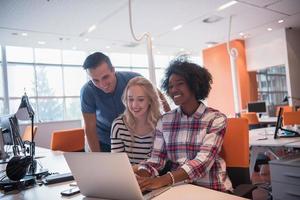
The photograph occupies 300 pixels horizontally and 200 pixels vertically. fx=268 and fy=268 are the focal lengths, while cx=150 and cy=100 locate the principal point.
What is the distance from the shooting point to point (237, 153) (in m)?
1.56

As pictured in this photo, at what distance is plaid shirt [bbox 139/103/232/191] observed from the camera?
4.26 ft

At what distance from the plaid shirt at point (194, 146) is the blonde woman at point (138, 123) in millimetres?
129

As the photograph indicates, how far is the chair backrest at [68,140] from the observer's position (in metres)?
3.35

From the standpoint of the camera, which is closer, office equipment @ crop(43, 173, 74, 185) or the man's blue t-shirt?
office equipment @ crop(43, 173, 74, 185)

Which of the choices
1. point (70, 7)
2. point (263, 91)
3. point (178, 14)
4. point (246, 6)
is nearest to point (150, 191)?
point (70, 7)

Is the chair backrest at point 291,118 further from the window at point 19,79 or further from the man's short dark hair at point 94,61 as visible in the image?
the window at point 19,79

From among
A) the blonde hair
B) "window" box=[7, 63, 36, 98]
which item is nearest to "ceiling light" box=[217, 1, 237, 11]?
the blonde hair

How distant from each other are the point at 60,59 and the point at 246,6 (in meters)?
5.69

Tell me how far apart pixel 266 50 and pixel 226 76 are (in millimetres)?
1494

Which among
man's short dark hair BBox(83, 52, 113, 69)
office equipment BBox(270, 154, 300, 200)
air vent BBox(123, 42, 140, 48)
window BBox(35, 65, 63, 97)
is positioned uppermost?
air vent BBox(123, 42, 140, 48)

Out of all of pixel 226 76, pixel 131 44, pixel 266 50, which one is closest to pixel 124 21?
pixel 131 44

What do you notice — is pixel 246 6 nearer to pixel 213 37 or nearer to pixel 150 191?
pixel 213 37

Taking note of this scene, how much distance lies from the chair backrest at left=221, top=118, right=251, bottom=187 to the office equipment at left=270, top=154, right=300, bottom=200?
1092 millimetres

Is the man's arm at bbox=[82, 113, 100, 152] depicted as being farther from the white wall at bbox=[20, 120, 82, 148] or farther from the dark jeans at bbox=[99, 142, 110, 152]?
the white wall at bbox=[20, 120, 82, 148]
